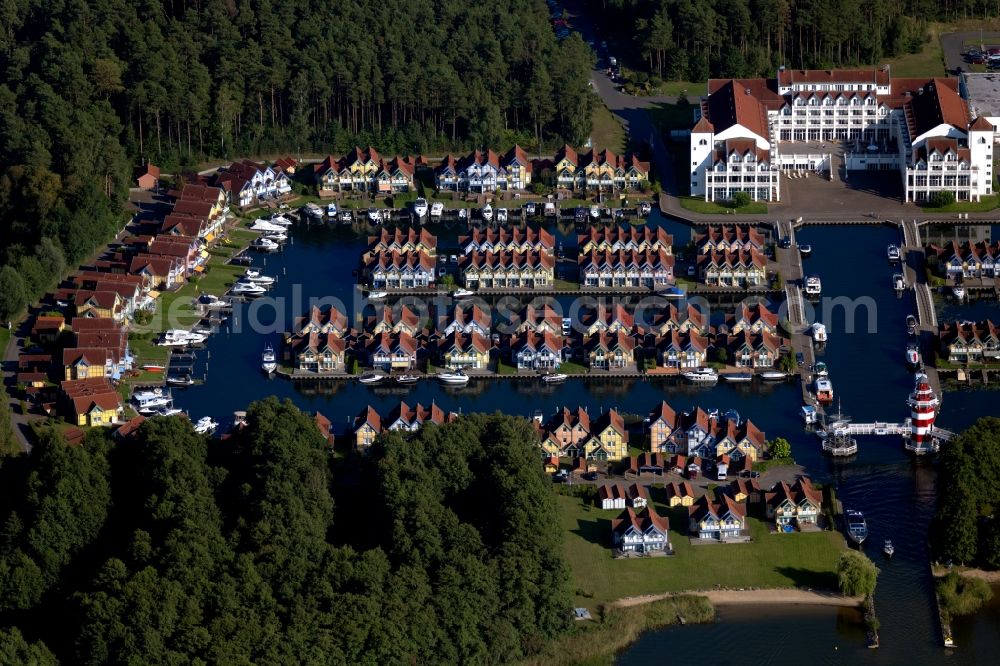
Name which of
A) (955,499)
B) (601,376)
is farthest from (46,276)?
(955,499)

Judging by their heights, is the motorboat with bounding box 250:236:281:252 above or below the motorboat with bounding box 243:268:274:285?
above

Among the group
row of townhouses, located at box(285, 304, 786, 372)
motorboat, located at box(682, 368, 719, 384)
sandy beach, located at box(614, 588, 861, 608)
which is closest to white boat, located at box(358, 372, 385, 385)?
row of townhouses, located at box(285, 304, 786, 372)

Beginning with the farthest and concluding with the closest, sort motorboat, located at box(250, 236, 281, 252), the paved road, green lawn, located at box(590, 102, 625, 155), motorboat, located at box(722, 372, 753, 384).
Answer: the paved road
green lawn, located at box(590, 102, 625, 155)
motorboat, located at box(250, 236, 281, 252)
motorboat, located at box(722, 372, 753, 384)

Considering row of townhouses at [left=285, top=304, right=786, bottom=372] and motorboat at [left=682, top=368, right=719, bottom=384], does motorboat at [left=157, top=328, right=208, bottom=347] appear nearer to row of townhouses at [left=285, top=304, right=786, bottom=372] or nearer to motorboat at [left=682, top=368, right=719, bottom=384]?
row of townhouses at [left=285, top=304, right=786, bottom=372]

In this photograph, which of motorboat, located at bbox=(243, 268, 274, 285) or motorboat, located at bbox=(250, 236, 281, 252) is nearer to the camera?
motorboat, located at bbox=(243, 268, 274, 285)

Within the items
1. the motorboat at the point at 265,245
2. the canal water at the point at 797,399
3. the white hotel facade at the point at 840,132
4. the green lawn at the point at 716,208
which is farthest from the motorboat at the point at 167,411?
the white hotel facade at the point at 840,132

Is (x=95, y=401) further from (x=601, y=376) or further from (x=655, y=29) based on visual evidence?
(x=655, y=29)
